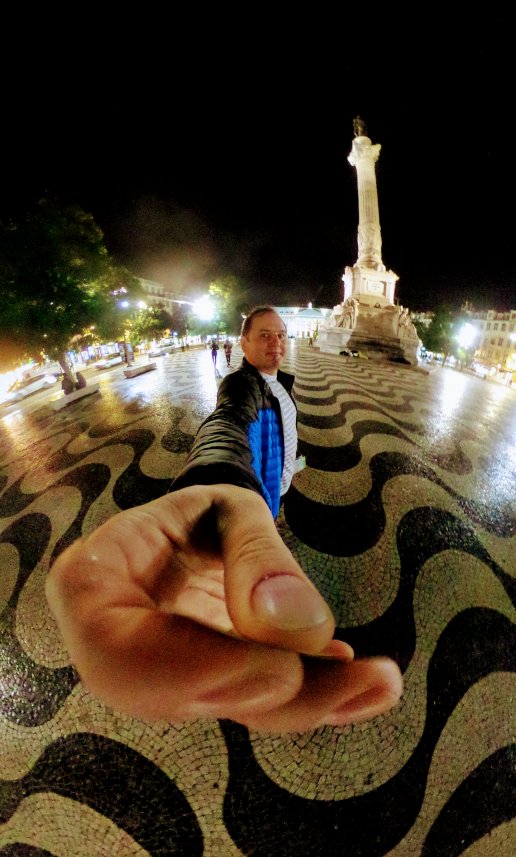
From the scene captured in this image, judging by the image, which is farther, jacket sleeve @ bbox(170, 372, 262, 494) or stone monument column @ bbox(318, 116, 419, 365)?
stone monument column @ bbox(318, 116, 419, 365)

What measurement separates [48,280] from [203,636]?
36.7 feet

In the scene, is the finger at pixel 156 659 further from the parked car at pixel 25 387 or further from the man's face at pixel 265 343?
the parked car at pixel 25 387

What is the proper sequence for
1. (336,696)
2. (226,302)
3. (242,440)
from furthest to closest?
(226,302) < (242,440) < (336,696)

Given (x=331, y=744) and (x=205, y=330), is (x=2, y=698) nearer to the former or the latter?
→ (x=331, y=744)

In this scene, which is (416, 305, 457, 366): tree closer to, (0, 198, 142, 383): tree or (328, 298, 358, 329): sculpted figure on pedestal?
(328, 298, 358, 329): sculpted figure on pedestal

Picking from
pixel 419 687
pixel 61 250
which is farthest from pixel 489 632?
pixel 61 250

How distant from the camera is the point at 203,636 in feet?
2.02

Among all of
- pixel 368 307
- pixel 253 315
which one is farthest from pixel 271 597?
pixel 368 307

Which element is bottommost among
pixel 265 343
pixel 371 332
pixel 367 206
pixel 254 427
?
pixel 254 427

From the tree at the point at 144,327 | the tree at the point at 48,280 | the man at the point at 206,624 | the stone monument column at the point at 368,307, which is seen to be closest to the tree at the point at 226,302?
the tree at the point at 144,327

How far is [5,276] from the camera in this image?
773 centimetres

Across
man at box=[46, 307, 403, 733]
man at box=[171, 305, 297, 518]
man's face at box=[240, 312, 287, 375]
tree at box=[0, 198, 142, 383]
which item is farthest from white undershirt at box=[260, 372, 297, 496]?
tree at box=[0, 198, 142, 383]

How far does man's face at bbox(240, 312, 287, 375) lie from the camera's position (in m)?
2.33

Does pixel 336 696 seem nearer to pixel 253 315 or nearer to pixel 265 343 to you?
pixel 265 343
